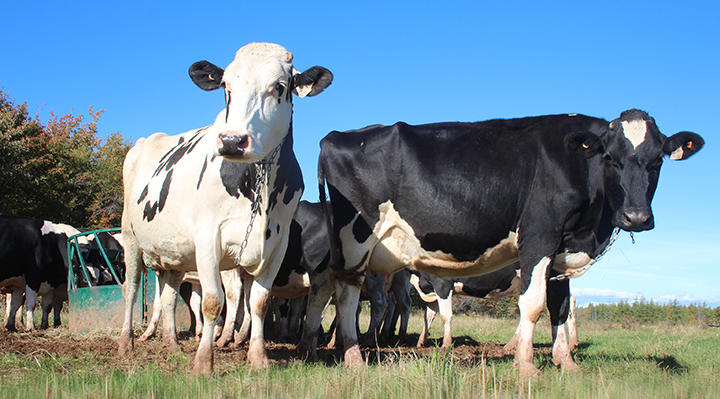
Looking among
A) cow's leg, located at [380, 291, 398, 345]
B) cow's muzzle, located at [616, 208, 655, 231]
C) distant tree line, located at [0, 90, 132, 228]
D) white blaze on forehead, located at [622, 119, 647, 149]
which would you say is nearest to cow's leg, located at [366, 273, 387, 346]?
cow's leg, located at [380, 291, 398, 345]

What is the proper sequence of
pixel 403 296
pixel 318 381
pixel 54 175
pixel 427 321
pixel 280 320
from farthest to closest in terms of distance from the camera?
1. pixel 54 175
2. pixel 403 296
3. pixel 280 320
4. pixel 427 321
5. pixel 318 381

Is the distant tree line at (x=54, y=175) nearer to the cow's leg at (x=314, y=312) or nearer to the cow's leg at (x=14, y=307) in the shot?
the cow's leg at (x=14, y=307)

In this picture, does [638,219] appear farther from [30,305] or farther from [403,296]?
[30,305]

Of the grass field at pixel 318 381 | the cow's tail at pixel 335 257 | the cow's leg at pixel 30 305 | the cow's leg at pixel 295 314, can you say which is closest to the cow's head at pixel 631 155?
the grass field at pixel 318 381

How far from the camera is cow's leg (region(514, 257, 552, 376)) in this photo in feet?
16.2

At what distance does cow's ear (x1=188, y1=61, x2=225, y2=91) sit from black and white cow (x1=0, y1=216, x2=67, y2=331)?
8.43m

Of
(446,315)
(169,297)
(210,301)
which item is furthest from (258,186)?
(446,315)

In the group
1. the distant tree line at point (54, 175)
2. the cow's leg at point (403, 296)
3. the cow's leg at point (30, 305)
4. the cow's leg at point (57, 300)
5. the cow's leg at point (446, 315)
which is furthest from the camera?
the distant tree line at point (54, 175)

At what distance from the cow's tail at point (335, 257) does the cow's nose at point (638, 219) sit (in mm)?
2647

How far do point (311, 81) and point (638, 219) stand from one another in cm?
334

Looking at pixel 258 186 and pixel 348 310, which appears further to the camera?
pixel 348 310

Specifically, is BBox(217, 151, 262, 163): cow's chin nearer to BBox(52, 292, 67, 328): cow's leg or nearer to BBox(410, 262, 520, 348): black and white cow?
BBox(410, 262, 520, 348): black and white cow

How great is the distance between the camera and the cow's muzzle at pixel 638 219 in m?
4.98

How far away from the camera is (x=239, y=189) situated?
5406 millimetres
